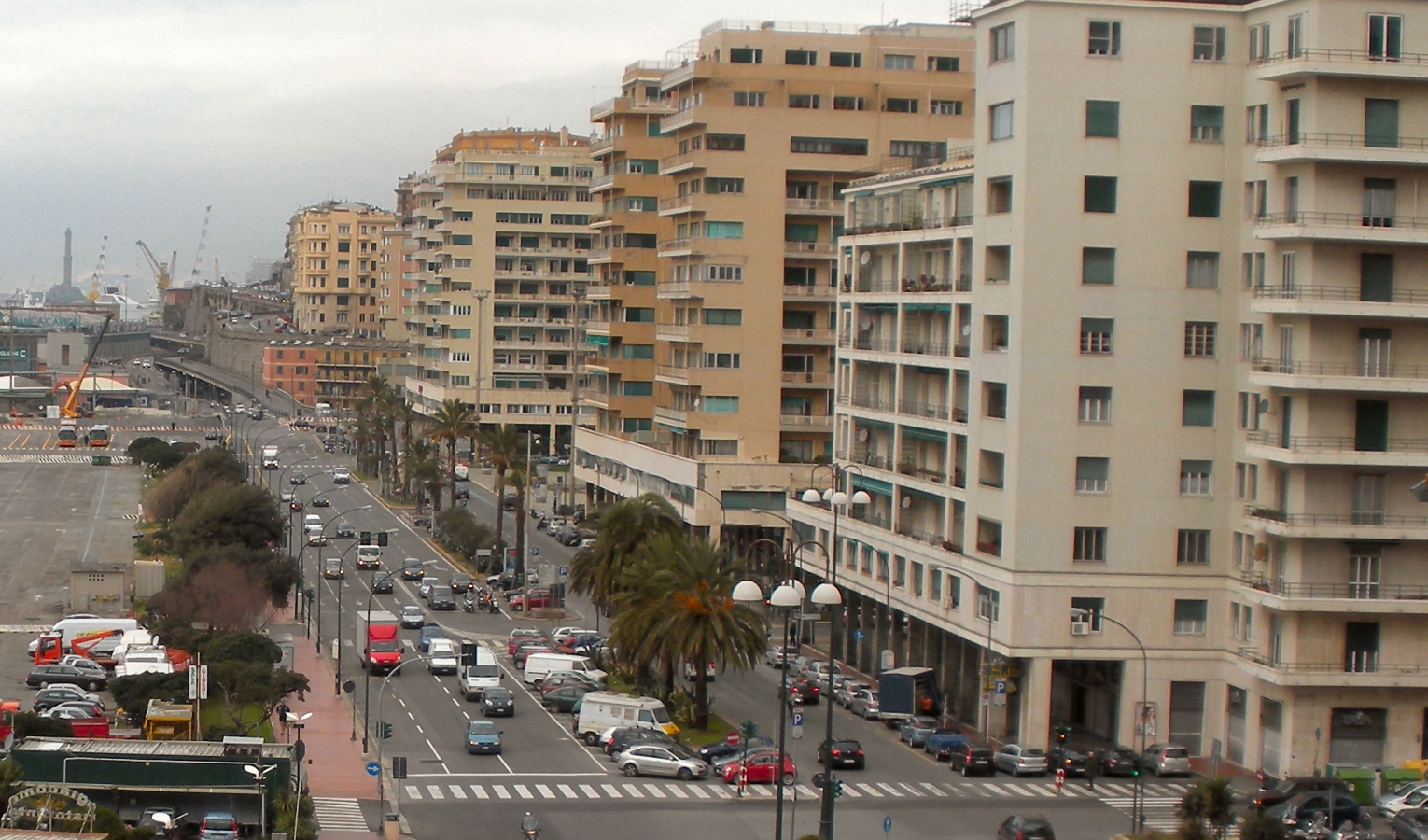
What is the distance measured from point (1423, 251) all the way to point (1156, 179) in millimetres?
8821

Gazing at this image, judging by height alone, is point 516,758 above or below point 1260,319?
below

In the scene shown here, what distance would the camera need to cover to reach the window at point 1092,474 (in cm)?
6612

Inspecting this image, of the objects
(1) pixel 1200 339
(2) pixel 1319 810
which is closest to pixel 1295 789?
(2) pixel 1319 810

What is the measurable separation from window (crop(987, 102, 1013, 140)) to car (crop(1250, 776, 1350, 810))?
2312 cm

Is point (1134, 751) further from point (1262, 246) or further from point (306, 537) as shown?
point (306, 537)

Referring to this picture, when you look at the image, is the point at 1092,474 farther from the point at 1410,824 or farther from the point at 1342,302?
the point at 1410,824

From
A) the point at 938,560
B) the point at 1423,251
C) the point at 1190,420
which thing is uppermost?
the point at 1423,251

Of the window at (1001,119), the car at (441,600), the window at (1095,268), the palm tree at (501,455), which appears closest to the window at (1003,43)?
the window at (1001,119)

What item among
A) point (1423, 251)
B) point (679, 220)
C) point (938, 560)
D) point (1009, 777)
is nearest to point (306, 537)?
point (679, 220)

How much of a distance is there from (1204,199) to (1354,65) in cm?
695

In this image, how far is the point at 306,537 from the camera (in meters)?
121

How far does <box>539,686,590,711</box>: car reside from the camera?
7381 cm

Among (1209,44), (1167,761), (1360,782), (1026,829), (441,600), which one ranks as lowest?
(441,600)

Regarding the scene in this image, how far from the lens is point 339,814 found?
184 feet
